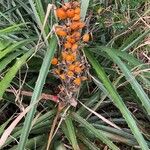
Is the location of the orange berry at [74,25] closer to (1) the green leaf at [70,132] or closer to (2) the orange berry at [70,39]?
(2) the orange berry at [70,39]

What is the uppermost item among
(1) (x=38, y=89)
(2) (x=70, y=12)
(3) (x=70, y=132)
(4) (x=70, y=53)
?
(2) (x=70, y=12)

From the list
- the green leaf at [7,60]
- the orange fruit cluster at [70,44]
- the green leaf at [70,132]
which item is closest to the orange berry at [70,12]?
the orange fruit cluster at [70,44]

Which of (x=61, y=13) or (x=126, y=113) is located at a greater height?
(x=61, y=13)

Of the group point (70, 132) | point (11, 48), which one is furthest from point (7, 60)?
point (70, 132)

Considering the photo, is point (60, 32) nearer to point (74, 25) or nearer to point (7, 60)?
point (74, 25)

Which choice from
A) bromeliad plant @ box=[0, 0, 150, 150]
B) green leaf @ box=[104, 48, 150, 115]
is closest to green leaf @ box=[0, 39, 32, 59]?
bromeliad plant @ box=[0, 0, 150, 150]

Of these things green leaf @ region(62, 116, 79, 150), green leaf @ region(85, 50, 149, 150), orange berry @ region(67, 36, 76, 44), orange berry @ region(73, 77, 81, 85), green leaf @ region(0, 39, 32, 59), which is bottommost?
green leaf @ region(62, 116, 79, 150)

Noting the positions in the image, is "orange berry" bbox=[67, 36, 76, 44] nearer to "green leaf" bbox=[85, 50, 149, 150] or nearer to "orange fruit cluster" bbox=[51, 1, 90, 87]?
"orange fruit cluster" bbox=[51, 1, 90, 87]

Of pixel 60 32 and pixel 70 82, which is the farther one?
pixel 70 82

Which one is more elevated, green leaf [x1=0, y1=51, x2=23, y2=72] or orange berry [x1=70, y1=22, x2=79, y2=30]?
orange berry [x1=70, y1=22, x2=79, y2=30]
